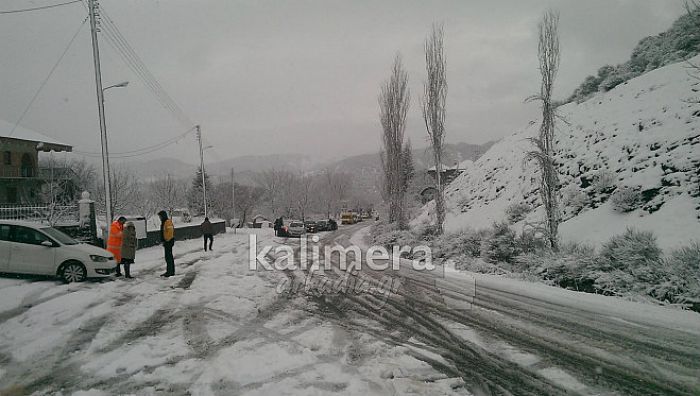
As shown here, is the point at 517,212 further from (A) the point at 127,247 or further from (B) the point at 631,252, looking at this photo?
(A) the point at 127,247

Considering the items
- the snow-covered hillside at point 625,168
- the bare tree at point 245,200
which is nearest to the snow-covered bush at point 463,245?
the snow-covered hillside at point 625,168

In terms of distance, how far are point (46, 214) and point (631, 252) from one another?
20194mm

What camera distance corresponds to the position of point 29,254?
A: 1025cm

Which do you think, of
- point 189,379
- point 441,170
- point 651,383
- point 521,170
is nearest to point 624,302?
point 651,383

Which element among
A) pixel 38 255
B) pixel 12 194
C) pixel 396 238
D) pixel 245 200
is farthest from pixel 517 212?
pixel 245 200

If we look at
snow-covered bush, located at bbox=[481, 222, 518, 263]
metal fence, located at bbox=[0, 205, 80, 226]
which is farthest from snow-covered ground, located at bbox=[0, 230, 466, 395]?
snow-covered bush, located at bbox=[481, 222, 518, 263]

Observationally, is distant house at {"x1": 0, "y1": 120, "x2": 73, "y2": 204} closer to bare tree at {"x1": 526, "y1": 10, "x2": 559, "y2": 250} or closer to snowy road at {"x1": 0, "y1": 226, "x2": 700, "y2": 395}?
snowy road at {"x1": 0, "y1": 226, "x2": 700, "y2": 395}

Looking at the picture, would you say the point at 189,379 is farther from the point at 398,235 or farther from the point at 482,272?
the point at 398,235

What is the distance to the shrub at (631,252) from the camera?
372 inches

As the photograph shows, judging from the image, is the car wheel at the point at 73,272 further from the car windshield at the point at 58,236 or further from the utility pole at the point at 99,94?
the utility pole at the point at 99,94

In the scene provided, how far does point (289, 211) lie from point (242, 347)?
7537 cm

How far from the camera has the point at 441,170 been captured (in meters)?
22.3

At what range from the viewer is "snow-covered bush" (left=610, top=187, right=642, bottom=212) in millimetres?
14469

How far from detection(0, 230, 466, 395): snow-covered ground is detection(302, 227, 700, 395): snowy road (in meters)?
0.59
